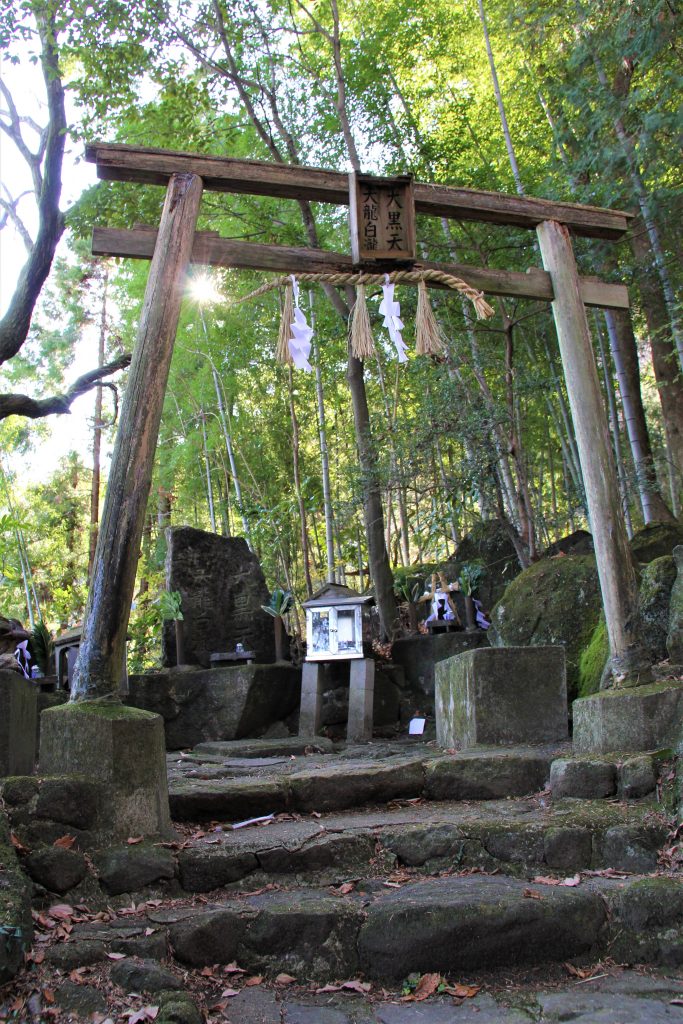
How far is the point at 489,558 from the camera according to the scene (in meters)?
9.45

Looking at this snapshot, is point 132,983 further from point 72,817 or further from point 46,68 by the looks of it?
point 46,68

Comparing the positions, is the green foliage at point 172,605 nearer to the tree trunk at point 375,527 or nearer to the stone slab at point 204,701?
the stone slab at point 204,701

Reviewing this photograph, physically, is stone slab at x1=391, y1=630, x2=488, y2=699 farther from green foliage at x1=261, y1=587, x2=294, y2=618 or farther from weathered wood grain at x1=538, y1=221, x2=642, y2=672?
weathered wood grain at x1=538, y1=221, x2=642, y2=672

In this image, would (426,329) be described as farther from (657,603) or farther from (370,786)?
(370,786)

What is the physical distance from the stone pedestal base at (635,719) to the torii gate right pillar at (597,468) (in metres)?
0.32

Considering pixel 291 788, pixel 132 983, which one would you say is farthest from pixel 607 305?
pixel 132 983

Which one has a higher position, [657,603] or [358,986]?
[657,603]

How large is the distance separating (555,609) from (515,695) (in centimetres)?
162

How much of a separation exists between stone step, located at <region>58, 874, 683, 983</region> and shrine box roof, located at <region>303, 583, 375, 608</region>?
503 centimetres

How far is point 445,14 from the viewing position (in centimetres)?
1058

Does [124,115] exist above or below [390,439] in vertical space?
above

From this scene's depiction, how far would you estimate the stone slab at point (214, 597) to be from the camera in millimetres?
8406

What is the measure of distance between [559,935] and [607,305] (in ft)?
13.9

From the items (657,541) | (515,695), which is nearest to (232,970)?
(515,695)
